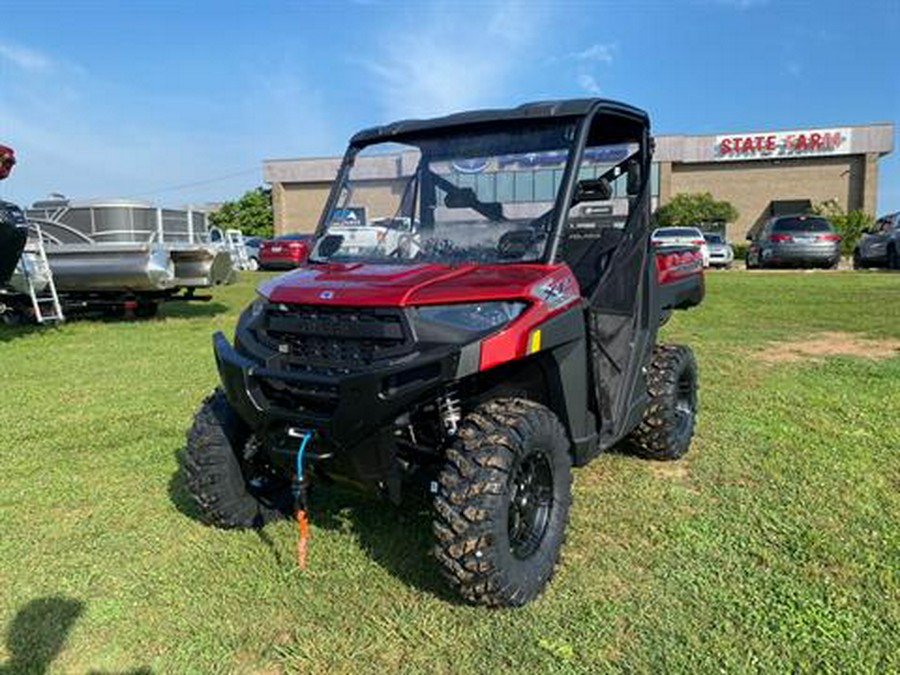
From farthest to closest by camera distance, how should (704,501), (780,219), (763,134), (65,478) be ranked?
(763,134) < (780,219) < (65,478) < (704,501)

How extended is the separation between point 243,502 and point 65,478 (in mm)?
1613

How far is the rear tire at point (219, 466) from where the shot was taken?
3426 mm

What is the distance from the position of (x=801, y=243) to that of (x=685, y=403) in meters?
17.4

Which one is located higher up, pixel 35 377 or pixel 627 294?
pixel 627 294

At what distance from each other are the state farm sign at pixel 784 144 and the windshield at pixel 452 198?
142 ft

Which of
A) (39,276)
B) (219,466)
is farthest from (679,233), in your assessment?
(219,466)

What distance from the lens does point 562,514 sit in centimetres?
324

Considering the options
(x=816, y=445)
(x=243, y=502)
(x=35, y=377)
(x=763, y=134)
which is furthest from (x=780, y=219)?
(x=763, y=134)

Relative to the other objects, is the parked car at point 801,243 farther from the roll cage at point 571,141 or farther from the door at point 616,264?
the roll cage at point 571,141

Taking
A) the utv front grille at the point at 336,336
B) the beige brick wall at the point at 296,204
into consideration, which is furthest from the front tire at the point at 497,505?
the beige brick wall at the point at 296,204

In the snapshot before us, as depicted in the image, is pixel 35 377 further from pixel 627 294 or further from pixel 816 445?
pixel 816 445

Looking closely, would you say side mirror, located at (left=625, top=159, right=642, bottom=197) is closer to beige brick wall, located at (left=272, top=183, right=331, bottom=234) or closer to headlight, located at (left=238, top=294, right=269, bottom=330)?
headlight, located at (left=238, top=294, right=269, bottom=330)

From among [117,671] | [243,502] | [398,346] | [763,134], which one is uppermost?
[763,134]

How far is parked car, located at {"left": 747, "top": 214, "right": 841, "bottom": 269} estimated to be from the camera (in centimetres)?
2008
